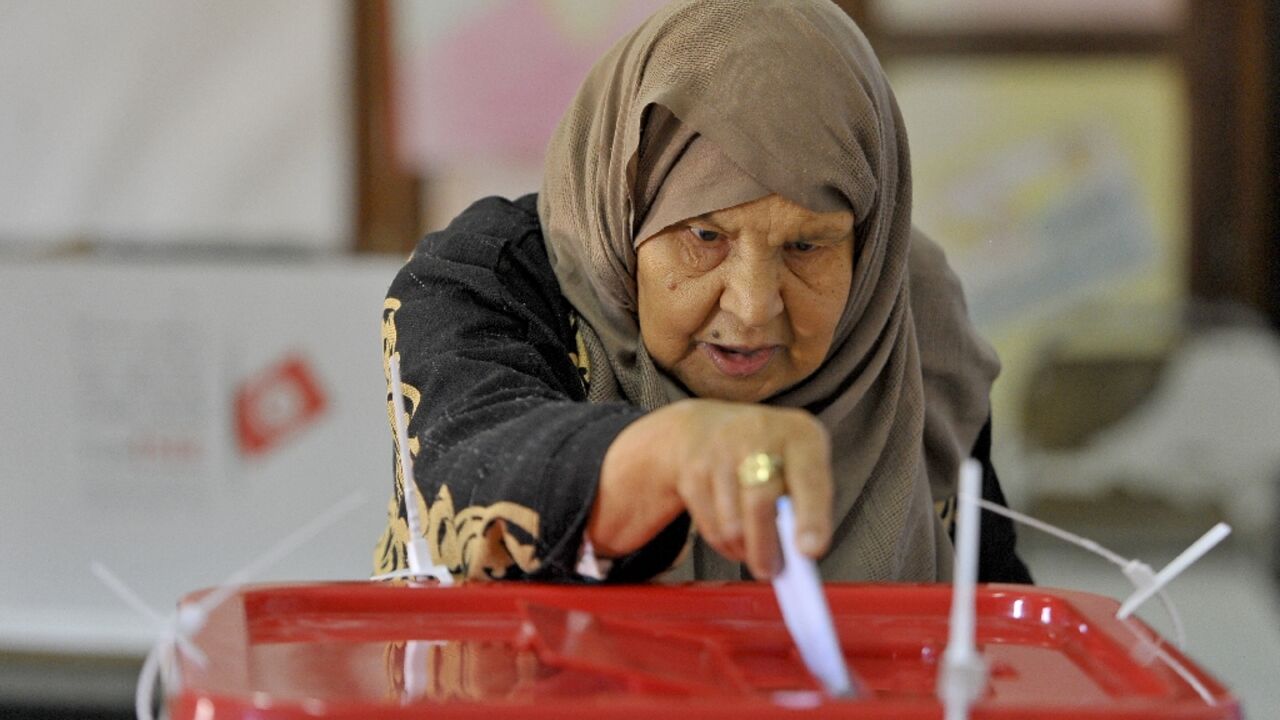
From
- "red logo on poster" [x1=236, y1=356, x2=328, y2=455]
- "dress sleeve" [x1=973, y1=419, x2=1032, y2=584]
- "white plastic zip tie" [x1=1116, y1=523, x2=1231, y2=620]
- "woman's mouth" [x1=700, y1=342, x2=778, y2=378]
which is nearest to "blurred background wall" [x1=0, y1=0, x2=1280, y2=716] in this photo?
"red logo on poster" [x1=236, y1=356, x2=328, y2=455]

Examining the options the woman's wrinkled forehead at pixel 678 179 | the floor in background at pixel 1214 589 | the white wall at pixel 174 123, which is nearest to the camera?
the woman's wrinkled forehead at pixel 678 179

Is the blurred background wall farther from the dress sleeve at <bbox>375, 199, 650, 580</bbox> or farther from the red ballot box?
the red ballot box

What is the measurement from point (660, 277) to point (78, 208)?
8.73 feet

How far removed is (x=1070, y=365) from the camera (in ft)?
12.5

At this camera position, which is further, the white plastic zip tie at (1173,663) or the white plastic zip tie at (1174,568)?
the white plastic zip tie at (1174,568)

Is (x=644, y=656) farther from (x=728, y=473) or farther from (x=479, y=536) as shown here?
(x=479, y=536)

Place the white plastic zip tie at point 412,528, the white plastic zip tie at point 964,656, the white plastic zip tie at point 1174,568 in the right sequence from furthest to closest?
the white plastic zip tie at point 412,528 → the white plastic zip tie at point 1174,568 → the white plastic zip tie at point 964,656

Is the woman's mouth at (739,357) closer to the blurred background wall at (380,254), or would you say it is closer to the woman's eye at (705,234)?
the woman's eye at (705,234)

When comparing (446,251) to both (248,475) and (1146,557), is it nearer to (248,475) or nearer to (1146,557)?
(248,475)

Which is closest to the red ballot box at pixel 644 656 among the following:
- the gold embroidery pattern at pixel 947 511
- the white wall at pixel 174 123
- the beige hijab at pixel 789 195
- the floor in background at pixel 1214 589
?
the beige hijab at pixel 789 195

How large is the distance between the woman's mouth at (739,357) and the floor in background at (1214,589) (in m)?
2.31

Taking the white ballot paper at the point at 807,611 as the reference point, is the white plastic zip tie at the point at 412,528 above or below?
above

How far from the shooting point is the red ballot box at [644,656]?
23.3 inches

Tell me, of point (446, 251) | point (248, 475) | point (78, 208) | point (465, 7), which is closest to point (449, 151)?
point (465, 7)
